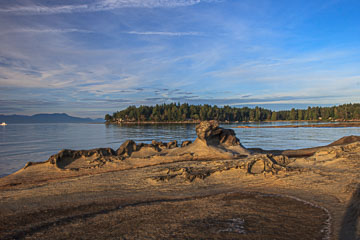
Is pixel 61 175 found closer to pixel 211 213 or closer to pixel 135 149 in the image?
pixel 135 149

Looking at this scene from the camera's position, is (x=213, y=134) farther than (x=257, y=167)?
Yes

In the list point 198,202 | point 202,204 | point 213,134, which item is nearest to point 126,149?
point 213,134

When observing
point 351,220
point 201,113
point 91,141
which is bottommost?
point 91,141

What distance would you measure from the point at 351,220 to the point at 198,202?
334 centimetres

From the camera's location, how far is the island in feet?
15.0

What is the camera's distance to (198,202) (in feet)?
20.9

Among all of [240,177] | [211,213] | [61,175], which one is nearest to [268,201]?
[211,213]

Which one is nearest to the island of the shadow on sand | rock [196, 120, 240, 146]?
the shadow on sand

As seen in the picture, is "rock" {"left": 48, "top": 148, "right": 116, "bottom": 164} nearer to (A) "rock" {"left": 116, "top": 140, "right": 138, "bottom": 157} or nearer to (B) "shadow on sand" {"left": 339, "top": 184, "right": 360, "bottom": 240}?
(A) "rock" {"left": 116, "top": 140, "right": 138, "bottom": 157}

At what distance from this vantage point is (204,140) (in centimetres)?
1620

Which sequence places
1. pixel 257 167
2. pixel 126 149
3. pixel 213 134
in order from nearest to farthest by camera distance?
1. pixel 257 167
2. pixel 126 149
3. pixel 213 134

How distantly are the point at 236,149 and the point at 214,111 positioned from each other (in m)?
168

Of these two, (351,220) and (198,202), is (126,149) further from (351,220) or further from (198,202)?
(351,220)

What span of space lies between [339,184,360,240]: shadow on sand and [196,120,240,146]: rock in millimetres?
10522
